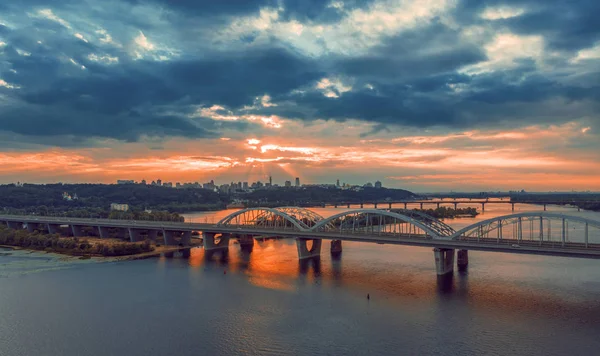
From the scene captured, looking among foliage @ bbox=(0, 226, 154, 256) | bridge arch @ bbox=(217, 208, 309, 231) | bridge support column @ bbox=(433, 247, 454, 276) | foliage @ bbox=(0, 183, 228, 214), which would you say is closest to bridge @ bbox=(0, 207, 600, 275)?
bridge support column @ bbox=(433, 247, 454, 276)

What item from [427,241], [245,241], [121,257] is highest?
[427,241]

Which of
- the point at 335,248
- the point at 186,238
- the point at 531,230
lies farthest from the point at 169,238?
the point at 531,230

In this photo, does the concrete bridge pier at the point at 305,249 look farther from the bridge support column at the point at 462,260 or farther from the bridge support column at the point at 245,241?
the bridge support column at the point at 462,260

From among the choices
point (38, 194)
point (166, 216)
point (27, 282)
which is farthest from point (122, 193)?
point (27, 282)

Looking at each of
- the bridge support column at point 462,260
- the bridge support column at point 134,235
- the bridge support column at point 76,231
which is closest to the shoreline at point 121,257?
the bridge support column at point 134,235

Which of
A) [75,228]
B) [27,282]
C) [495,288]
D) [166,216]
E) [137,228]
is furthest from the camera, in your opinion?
[166,216]

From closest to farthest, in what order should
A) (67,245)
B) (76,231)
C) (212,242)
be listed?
(67,245) < (212,242) < (76,231)

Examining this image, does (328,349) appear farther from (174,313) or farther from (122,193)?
(122,193)

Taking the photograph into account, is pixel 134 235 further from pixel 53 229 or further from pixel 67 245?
pixel 53 229

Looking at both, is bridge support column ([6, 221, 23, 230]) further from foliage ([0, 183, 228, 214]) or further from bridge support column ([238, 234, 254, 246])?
bridge support column ([238, 234, 254, 246])
